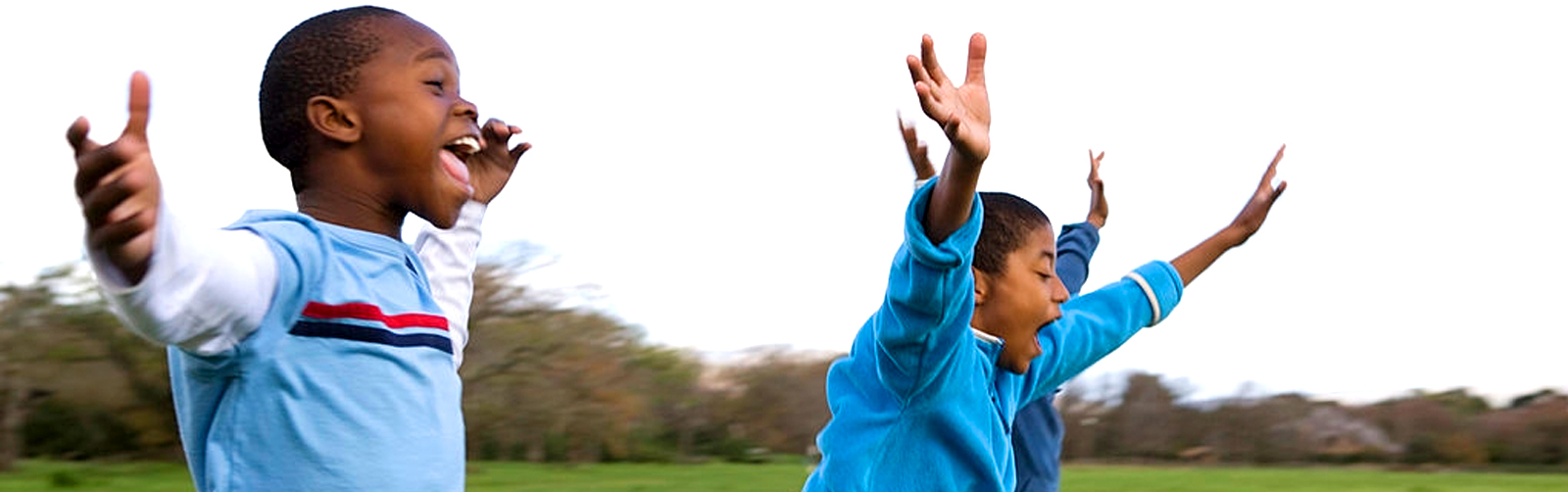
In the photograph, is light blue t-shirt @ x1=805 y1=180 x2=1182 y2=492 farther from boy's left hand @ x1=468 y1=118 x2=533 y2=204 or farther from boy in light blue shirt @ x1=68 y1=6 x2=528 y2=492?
A: boy in light blue shirt @ x1=68 y1=6 x2=528 y2=492

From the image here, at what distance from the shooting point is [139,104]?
1538mm

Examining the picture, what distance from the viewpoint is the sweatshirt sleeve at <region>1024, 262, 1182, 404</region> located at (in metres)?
3.95

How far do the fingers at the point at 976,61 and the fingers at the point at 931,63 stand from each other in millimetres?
84

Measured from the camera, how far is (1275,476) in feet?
49.6

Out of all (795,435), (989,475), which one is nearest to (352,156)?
(989,475)

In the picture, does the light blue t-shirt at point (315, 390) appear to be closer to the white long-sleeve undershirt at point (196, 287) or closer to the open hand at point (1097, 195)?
the white long-sleeve undershirt at point (196, 287)

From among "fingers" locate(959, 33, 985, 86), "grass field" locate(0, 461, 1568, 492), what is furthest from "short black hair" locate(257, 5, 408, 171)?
"grass field" locate(0, 461, 1568, 492)

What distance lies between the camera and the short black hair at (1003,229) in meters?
3.70

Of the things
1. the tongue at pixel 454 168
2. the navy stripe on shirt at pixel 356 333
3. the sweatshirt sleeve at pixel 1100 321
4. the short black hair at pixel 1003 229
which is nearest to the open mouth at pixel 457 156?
the tongue at pixel 454 168

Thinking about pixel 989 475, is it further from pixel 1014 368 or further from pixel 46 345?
pixel 46 345

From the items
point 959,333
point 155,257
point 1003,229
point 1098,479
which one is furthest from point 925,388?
point 1098,479

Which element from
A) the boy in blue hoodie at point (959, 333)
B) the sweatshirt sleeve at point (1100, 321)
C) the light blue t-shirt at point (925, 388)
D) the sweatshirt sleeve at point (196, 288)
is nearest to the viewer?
the sweatshirt sleeve at point (196, 288)

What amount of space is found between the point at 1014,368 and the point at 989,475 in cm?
34

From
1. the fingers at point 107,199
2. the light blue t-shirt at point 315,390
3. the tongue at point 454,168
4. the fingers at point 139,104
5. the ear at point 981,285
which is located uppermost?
the ear at point 981,285
